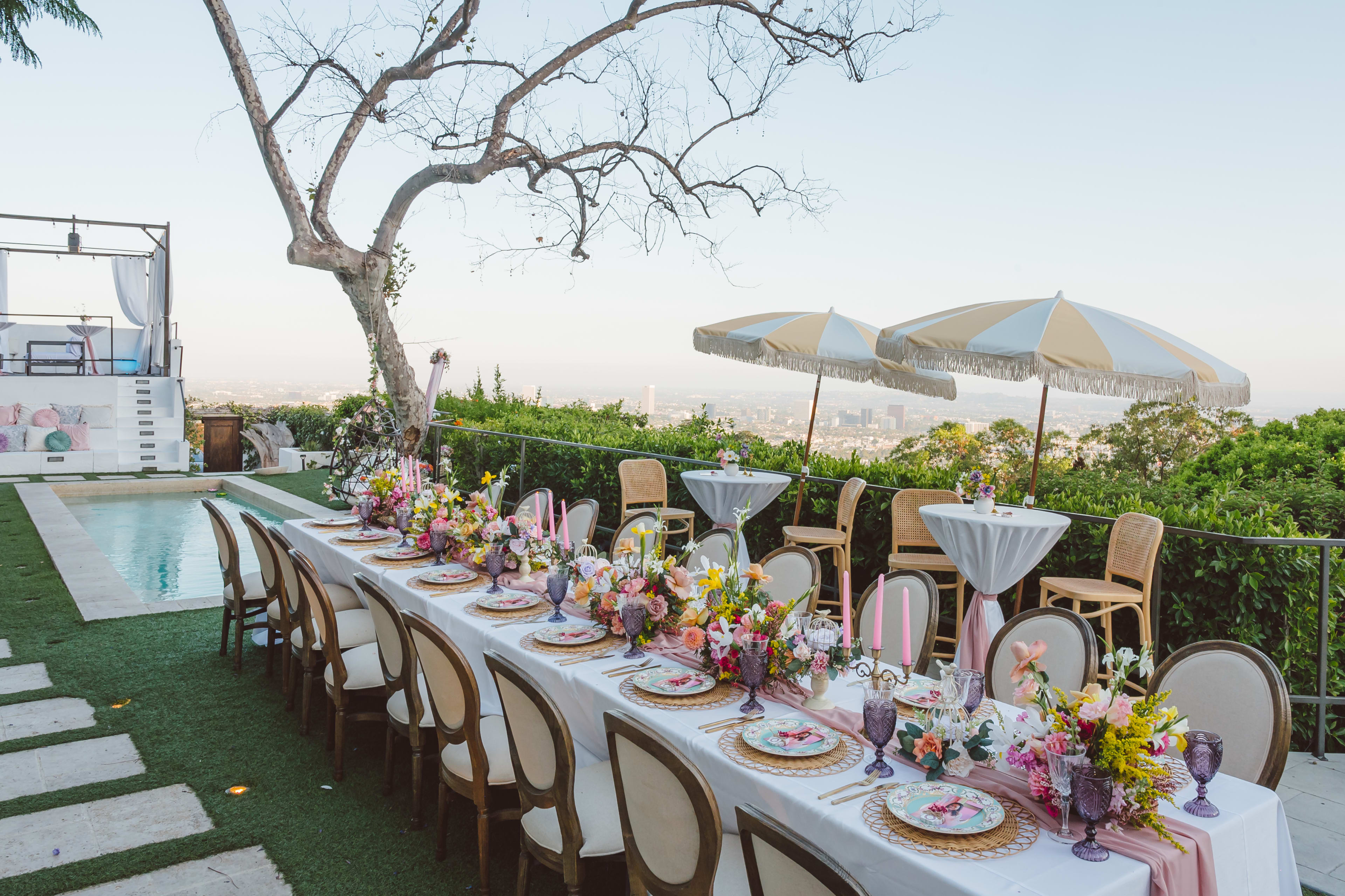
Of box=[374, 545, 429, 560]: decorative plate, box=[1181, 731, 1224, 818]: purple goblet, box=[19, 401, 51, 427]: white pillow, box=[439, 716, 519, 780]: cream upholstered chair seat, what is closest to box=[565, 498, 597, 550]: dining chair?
box=[374, 545, 429, 560]: decorative plate

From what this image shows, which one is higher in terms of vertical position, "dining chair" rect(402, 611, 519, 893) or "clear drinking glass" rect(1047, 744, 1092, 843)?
"clear drinking glass" rect(1047, 744, 1092, 843)

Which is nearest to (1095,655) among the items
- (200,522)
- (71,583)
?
(71,583)

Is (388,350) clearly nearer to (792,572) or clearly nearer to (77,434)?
(792,572)

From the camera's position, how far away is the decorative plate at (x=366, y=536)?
4770 mm

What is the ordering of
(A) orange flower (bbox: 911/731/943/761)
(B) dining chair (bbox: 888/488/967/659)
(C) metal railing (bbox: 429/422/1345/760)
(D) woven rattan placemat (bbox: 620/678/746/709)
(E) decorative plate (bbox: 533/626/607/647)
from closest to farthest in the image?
(A) orange flower (bbox: 911/731/943/761), (D) woven rattan placemat (bbox: 620/678/746/709), (E) decorative plate (bbox: 533/626/607/647), (C) metal railing (bbox: 429/422/1345/760), (B) dining chair (bbox: 888/488/967/659)

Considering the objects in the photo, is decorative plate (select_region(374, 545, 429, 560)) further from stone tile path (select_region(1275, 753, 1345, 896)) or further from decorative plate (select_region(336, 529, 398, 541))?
stone tile path (select_region(1275, 753, 1345, 896))

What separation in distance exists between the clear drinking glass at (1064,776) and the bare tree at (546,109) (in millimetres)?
7496

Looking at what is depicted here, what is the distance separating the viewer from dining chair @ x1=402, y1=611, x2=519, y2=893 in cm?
250

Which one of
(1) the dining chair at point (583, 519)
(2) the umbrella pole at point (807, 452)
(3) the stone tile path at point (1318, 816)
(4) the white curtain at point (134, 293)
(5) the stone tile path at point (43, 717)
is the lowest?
(5) the stone tile path at point (43, 717)

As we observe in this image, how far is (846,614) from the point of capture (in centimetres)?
217

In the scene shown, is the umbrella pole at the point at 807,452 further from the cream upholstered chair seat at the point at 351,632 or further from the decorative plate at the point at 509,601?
the cream upholstered chair seat at the point at 351,632

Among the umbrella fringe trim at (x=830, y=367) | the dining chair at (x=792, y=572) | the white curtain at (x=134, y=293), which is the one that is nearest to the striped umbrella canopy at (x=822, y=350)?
the umbrella fringe trim at (x=830, y=367)

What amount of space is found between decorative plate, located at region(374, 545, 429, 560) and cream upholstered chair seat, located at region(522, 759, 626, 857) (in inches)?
84.3

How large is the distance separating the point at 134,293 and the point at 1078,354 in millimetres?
17380
